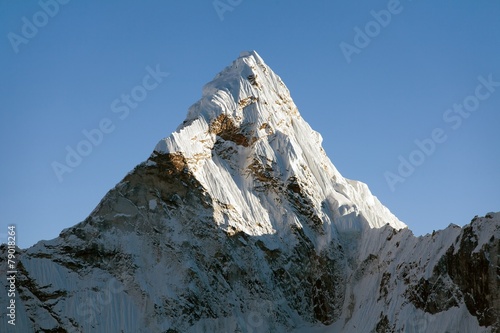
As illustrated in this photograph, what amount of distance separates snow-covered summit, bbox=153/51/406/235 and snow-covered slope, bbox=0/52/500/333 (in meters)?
0.20

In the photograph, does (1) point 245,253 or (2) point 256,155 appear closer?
(1) point 245,253

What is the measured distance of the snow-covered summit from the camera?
408ft

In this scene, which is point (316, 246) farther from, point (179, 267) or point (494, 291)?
point (494, 291)

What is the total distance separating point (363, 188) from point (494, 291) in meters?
46.0

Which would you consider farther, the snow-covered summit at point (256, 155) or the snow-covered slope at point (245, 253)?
the snow-covered summit at point (256, 155)

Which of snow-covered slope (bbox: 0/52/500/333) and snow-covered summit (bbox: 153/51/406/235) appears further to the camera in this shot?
snow-covered summit (bbox: 153/51/406/235)

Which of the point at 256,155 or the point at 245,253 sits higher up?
the point at 256,155

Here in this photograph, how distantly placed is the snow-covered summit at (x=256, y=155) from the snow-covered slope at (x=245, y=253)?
0.20 metres

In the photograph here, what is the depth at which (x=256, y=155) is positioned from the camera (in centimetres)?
12838

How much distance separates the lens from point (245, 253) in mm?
120438

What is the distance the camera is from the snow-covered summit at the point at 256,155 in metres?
124

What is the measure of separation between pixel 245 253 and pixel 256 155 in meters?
15.3

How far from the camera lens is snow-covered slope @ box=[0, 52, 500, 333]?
104938mm

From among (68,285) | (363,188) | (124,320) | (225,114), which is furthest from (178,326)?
(363,188)
